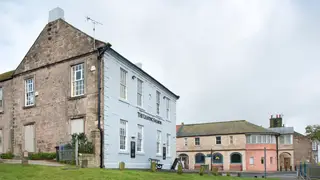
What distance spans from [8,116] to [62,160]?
992 cm

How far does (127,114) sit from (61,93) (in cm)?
471

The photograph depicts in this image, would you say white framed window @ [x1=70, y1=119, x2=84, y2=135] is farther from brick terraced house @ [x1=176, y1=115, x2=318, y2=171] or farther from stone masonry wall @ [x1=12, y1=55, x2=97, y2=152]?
brick terraced house @ [x1=176, y1=115, x2=318, y2=171]

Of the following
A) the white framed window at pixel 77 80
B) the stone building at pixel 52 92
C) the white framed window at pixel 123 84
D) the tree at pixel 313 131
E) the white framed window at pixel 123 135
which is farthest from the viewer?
the tree at pixel 313 131

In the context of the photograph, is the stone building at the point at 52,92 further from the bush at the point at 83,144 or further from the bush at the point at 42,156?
the bush at the point at 42,156

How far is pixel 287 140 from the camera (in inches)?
2648

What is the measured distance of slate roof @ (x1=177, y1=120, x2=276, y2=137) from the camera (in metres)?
64.6

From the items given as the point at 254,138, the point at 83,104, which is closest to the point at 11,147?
the point at 83,104

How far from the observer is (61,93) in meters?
24.1

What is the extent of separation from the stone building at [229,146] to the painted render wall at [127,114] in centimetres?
3354

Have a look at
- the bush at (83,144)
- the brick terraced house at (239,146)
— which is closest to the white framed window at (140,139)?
the bush at (83,144)

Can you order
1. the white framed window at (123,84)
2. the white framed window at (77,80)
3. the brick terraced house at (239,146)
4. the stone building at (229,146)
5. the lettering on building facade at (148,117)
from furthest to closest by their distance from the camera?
1. the brick terraced house at (239,146)
2. the stone building at (229,146)
3. the lettering on building facade at (148,117)
4. the white framed window at (123,84)
5. the white framed window at (77,80)

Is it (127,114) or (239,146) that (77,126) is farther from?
(239,146)

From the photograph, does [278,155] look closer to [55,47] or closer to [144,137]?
[144,137]

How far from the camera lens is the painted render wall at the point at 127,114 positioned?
22.2 m
